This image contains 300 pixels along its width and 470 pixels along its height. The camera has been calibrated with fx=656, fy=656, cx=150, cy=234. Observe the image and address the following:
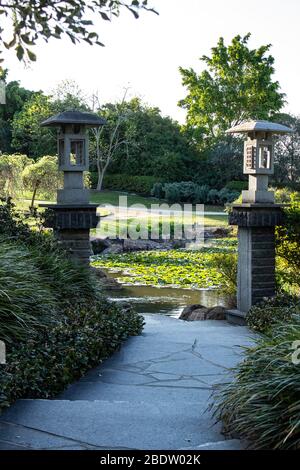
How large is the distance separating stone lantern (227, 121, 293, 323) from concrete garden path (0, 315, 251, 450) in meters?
2.49

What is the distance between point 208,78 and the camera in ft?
120

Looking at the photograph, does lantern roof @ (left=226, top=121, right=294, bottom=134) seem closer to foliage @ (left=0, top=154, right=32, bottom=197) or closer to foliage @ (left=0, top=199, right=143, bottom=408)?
foliage @ (left=0, top=199, right=143, bottom=408)

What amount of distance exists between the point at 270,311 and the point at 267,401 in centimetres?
479

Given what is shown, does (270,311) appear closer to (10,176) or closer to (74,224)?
(74,224)

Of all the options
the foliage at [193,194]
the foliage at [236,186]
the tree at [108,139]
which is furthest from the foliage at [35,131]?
the foliage at [236,186]

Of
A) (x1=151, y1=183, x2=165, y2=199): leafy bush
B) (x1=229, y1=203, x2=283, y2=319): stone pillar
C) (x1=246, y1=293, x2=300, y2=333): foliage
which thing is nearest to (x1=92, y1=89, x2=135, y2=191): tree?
(x1=151, y1=183, x2=165, y2=199): leafy bush

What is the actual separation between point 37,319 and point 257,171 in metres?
4.61

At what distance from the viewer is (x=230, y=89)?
3600cm

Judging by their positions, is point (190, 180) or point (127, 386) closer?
point (127, 386)

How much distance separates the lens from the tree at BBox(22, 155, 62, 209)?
22422 mm

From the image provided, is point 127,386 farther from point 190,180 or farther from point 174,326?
point 190,180

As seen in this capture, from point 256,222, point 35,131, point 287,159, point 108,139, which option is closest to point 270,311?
point 256,222

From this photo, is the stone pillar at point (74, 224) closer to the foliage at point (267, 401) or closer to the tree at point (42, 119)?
the foliage at point (267, 401)
